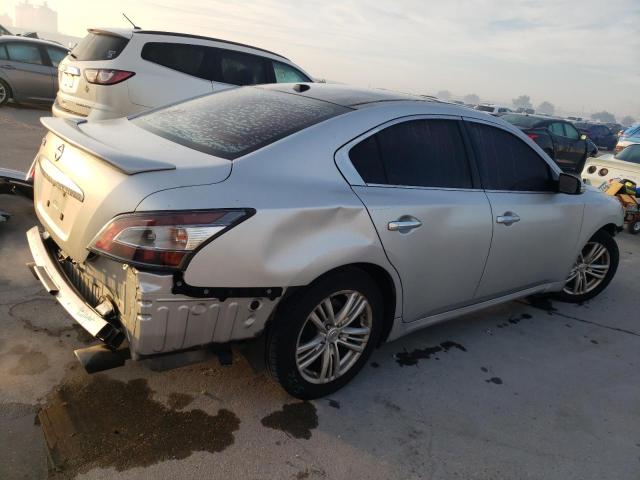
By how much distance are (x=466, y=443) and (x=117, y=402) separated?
1740mm

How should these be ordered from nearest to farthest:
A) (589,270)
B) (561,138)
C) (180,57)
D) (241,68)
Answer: (589,270) → (180,57) → (241,68) → (561,138)

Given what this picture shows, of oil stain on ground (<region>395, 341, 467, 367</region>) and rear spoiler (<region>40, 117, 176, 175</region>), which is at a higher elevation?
rear spoiler (<region>40, 117, 176, 175</region>)

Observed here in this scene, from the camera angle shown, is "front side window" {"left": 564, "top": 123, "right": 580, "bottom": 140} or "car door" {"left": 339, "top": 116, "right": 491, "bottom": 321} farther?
"front side window" {"left": 564, "top": 123, "right": 580, "bottom": 140}

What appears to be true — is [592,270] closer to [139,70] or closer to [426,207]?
[426,207]

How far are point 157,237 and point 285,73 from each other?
22.2 ft

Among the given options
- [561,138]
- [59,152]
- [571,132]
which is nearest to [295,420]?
[59,152]

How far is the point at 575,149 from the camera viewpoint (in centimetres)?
1413

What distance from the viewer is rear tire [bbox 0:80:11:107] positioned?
37.0 ft

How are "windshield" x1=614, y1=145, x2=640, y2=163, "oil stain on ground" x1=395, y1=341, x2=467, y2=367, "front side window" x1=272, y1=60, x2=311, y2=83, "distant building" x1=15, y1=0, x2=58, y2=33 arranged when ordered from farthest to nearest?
1. "distant building" x1=15, y1=0, x2=58, y2=33
2. "windshield" x1=614, y1=145, x2=640, y2=163
3. "front side window" x1=272, y1=60, x2=311, y2=83
4. "oil stain on ground" x1=395, y1=341, x2=467, y2=367

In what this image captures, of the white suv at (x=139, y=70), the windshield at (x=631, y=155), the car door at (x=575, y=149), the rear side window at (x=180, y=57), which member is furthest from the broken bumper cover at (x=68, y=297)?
the car door at (x=575, y=149)

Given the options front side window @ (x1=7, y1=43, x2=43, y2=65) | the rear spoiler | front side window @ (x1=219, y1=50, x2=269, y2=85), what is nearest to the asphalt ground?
the rear spoiler

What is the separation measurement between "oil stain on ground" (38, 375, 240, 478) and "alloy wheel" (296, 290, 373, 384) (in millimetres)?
473

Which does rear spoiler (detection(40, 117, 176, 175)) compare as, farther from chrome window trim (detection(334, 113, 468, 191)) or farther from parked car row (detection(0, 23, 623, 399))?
chrome window trim (detection(334, 113, 468, 191))

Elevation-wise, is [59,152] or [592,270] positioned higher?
[59,152]
